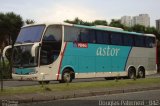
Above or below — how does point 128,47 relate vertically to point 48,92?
above

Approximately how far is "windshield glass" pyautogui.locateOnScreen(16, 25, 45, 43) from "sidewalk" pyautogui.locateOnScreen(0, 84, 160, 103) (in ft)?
22.4

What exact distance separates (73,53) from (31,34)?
10.4 ft

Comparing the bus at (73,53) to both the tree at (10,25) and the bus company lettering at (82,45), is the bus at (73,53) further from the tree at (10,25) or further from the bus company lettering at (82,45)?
the tree at (10,25)

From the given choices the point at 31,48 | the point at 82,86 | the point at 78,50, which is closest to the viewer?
the point at 82,86

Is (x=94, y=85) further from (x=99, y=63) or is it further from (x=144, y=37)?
(x=144, y=37)

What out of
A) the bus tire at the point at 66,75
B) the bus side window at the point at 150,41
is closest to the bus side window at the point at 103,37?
the bus tire at the point at 66,75

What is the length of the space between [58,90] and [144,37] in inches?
704

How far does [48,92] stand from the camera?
59.5 feet

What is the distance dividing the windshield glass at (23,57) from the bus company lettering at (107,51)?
615 centimetres

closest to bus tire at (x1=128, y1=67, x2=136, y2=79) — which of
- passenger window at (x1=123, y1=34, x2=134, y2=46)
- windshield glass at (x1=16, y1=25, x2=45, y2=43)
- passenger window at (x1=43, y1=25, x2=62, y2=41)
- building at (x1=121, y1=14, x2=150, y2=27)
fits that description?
passenger window at (x1=123, y1=34, x2=134, y2=46)

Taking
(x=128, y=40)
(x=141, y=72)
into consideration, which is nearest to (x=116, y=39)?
(x=128, y=40)

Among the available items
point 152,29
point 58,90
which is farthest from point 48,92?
point 152,29

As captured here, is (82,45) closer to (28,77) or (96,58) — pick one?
(96,58)

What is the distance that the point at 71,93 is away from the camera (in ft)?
60.2
